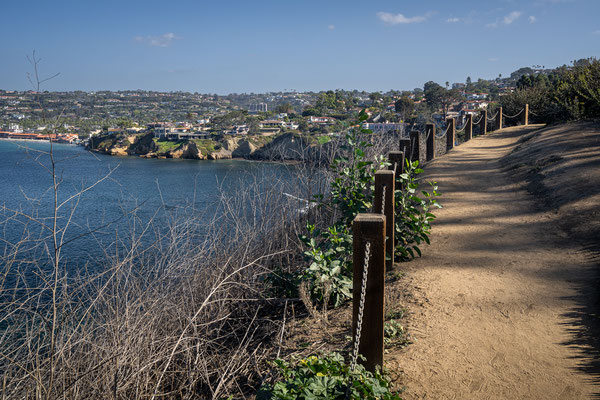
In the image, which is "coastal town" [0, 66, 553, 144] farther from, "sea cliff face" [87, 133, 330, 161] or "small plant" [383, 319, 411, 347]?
"small plant" [383, 319, 411, 347]

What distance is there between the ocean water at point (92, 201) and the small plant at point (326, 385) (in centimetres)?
144

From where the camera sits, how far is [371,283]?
2.72m

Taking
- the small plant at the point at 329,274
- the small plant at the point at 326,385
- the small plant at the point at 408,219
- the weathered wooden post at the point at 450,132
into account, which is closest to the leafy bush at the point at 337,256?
the small plant at the point at 329,274

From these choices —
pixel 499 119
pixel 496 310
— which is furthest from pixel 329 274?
pixel 499 119

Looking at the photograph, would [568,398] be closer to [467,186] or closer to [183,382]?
[183,382]

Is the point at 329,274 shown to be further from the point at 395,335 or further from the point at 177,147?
the point at 177,147

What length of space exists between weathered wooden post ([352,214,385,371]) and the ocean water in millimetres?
1655

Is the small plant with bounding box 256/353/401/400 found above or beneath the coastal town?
beneath

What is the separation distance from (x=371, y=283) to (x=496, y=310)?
160cm

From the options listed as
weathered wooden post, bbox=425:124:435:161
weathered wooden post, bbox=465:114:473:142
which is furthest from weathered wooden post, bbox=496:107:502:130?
weathered wooden post, bbox=425:124:435:161

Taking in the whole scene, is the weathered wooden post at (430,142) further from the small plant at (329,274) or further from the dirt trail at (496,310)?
the small plant at (329,274)

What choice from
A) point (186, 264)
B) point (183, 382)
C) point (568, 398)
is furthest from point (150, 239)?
point (568, 398)

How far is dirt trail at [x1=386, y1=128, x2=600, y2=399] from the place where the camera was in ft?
9.28

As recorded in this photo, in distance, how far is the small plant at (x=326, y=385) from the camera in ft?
7.41
